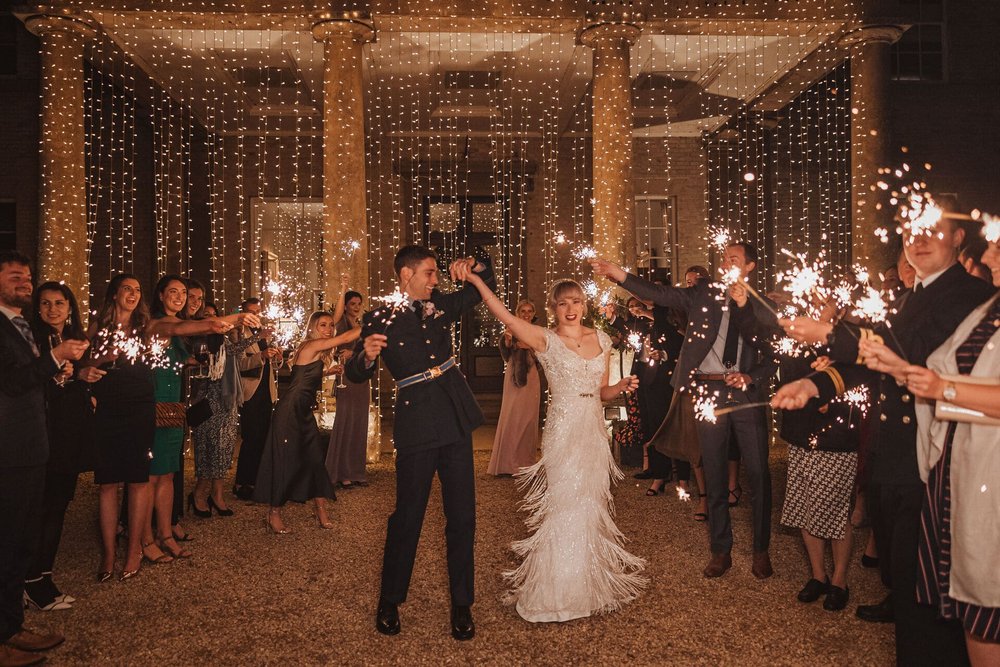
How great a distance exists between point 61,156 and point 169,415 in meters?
6.37

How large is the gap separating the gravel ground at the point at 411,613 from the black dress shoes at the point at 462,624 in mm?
49

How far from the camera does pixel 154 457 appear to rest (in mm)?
5176

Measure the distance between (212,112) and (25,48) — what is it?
321 centimetres

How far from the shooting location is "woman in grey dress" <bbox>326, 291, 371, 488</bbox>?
765 centimetres

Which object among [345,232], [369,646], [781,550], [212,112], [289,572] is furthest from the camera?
[212,112]

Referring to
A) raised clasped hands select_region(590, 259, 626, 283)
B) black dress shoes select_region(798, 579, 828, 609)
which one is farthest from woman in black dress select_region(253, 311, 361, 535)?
black dress shoes select_region(798, 579, 828, 609)

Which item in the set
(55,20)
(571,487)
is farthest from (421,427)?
(55,20)

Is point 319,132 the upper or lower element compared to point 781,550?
upper

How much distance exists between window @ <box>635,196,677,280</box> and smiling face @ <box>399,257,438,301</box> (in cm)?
1258

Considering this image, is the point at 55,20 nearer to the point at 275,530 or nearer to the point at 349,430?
the point at 349,430

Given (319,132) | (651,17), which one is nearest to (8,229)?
(319,132)

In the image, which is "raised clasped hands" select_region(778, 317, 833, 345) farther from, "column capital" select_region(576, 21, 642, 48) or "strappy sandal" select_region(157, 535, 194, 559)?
"column capital" select_region(576, 21, 642, 48)

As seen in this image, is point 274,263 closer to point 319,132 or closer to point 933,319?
point 319,132

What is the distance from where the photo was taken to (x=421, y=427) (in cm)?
389
